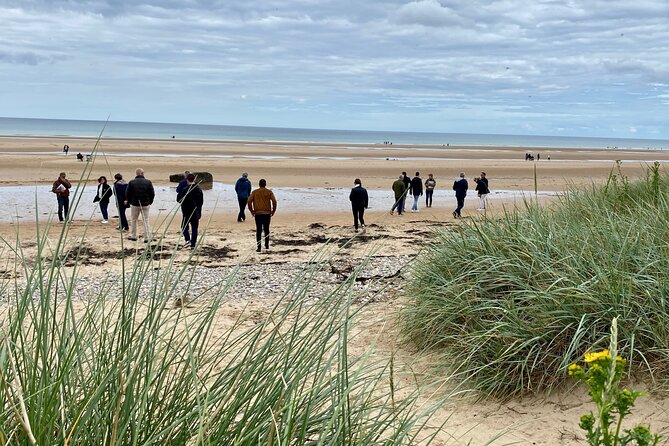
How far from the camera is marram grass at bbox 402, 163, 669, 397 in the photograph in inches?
191

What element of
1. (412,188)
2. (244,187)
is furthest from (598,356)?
(412,188)

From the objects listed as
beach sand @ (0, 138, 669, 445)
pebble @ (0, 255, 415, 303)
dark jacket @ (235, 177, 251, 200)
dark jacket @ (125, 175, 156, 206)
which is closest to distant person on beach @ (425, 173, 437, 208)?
beach sand @ (0, 138, 669, 445)

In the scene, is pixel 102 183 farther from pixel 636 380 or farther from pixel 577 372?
pixel 577 372

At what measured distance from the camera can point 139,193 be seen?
14.0 m

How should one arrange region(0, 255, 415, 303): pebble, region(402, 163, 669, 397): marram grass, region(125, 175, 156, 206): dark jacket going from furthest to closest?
region(125, 175, 156, 206): dark jacket
region(0, 255, 415, 303): pebble
region(402, 163, 669, 397): marram grass

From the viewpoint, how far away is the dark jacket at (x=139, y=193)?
553 inches

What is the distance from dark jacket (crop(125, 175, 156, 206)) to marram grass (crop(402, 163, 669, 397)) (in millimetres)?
8947

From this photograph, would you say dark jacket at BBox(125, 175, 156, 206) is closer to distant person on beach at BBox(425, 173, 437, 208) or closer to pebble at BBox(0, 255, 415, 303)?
pebble at BBox(0, 255, 415, 303)

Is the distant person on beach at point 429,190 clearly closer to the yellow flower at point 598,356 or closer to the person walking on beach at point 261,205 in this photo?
the person walking on beach at point 261,205

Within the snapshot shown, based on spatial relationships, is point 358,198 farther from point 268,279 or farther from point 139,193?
point 268,279

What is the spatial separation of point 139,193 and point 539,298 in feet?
35.3

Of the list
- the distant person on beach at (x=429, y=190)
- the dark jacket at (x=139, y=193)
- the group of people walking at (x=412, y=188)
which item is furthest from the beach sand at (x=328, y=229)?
the dark jacket at (x=139, y=193)

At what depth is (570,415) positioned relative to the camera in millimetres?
4828

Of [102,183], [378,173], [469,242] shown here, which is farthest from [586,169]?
[469,242]
